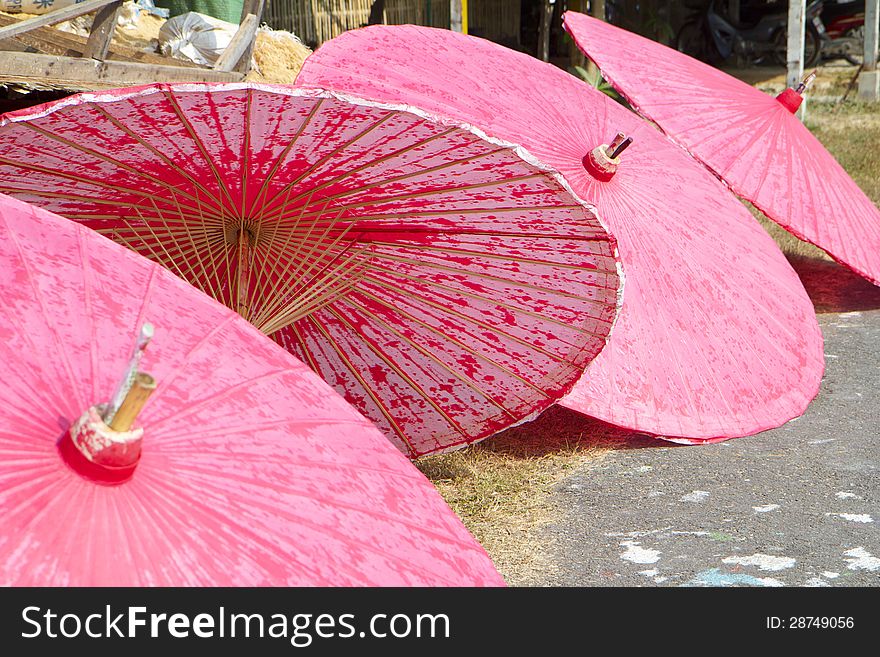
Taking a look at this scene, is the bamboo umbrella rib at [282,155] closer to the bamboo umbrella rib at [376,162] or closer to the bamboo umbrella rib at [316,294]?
the bamboo umbrella rib at [376,162]

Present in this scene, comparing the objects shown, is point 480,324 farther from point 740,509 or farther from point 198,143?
point 740,509

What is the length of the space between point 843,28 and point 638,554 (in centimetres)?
1242

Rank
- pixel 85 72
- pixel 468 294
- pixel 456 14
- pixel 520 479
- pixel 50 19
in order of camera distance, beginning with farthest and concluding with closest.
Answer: pixel 456 14, pixel 85 72, pixel 50 19, pixel 520 479, pixel 468 294

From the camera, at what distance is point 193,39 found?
6.17 m

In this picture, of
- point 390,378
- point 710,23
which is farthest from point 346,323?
point 710,23

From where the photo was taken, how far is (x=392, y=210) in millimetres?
2318

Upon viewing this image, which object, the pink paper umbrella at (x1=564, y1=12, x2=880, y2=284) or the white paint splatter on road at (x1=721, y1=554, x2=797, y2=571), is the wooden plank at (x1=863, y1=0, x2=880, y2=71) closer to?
the pink paper umbrella at (x1=564, y1=12, x2=880, y2=284)

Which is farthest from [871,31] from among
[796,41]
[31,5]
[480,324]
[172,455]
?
[172,455]

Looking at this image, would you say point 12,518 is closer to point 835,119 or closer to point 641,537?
point 641,537

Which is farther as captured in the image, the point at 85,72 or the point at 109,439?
the point at 85,72

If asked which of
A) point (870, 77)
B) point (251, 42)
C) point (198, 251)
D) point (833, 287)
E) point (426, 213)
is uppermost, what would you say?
point (251, 42)

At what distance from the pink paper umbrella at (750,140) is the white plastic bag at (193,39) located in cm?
252

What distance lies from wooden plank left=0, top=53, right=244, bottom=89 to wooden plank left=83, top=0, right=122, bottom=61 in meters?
0.05

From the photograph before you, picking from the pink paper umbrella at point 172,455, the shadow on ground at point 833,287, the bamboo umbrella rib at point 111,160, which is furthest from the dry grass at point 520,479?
the shadow on ground at point 833,287
